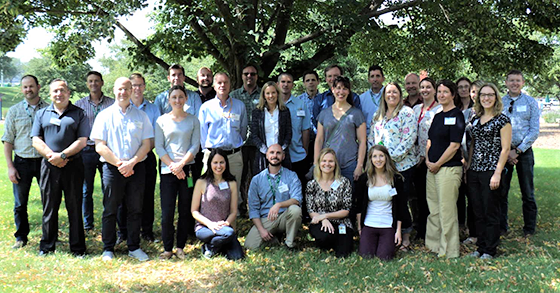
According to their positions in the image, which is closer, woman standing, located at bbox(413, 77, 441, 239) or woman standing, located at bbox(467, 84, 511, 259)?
woman standing, located at bbox(467, 84, 511, 259)

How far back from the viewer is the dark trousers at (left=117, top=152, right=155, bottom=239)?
254 inches

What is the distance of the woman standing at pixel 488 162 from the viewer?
18.1ft

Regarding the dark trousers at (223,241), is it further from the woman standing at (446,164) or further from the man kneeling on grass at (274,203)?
the woman standing at (446,164)

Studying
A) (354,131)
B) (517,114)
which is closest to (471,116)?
(517,114)

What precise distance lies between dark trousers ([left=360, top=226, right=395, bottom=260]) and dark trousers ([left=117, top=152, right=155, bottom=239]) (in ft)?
9.71

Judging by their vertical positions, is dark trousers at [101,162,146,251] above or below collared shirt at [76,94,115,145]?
below

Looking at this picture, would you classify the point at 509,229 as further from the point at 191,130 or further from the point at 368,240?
the point at 191,130

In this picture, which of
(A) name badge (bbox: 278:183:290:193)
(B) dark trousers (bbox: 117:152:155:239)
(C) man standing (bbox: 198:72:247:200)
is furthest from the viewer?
(B) dark trousers (bbox: 117:152:155:239)

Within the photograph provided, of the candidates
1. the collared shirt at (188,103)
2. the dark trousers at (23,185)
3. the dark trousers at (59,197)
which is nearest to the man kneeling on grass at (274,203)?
the collared shirt at (188,103)

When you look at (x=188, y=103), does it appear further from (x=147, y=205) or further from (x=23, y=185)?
(x=23, y=185)

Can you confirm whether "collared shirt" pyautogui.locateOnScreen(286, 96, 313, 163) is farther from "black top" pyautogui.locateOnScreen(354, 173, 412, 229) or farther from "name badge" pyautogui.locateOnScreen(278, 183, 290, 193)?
"black top" pyautogui.locateOnScreen(354, 173, 412, 229)

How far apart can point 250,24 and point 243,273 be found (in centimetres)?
421

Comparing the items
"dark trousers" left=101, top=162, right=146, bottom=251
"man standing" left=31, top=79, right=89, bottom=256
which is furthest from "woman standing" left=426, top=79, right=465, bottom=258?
"man standing" left=31, top=79, right=89, bottom=256

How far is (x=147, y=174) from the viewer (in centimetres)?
640
